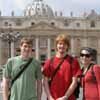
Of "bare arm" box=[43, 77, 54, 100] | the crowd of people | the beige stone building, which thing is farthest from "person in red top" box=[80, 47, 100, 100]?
the beige stone building

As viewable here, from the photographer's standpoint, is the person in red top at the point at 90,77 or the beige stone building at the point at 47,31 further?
the beige stone building at the point at 47,31

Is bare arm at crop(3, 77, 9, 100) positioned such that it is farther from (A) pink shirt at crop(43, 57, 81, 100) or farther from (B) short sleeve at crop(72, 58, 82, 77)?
(B) short sleeve at crop(72, 58, 82, 77)

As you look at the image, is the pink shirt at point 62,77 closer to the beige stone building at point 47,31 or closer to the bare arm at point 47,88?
the bare arm at point 47,88

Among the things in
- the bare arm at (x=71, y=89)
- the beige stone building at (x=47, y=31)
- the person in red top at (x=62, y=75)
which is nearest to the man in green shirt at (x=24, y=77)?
the person in red top at (x=62, y=75)

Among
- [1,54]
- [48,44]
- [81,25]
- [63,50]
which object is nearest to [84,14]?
[81,25]

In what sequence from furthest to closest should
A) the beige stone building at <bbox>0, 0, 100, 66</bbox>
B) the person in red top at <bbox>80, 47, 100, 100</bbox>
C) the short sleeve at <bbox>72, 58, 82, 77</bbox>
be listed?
the beige stone building at <bbox>0, 0, 100, 66</bbox> → the short sleeve at <bbox>72, 58, 82, 77</bbox> → the person in red top at <bbox>80, 47, 100, 100</bbox>

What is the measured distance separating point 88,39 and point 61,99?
55.1 metres

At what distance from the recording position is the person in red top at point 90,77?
423 cm

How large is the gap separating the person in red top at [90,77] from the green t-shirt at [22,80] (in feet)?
1.69

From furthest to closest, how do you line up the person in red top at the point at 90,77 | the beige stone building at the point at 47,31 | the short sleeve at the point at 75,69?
the beige stone building at the point at 47,31 < the short sleeve at the point at 75,69 < the person in red top at the point at 90,77

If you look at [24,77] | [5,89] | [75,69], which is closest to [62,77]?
[75,69]

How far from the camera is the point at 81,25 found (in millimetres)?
60438

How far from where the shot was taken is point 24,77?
427cm

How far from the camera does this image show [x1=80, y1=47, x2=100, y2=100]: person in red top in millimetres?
4230
